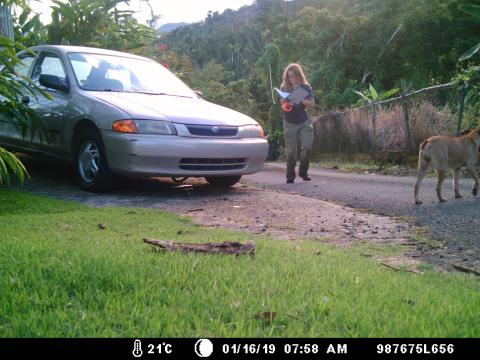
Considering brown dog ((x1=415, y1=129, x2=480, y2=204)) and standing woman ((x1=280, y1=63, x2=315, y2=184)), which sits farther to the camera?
standing woman ((x1=280, y1=63, x2=315, y2=184))

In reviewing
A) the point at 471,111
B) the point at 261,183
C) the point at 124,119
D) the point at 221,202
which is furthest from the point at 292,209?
the point at 471,111

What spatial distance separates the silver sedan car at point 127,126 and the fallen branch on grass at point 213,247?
2.96 metres

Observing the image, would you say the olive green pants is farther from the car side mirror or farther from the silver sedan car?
the car side mirror

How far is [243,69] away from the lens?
202 feet

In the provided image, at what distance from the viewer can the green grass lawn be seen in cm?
236

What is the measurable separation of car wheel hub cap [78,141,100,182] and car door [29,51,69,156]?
475 millimetres

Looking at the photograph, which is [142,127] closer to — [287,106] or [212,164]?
[212,164]

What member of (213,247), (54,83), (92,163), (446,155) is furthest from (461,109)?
(213,247)

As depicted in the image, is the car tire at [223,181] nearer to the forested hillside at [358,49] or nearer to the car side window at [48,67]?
the car side window at [48,67]
